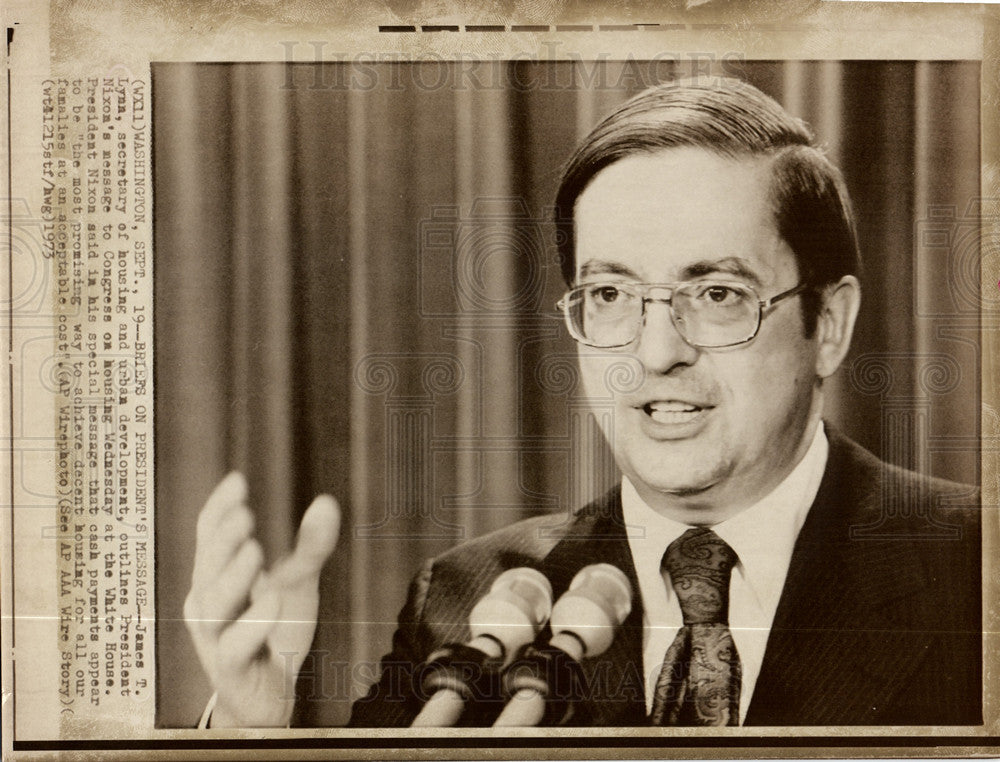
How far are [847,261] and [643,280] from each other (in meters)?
0.39

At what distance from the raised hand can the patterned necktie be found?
0.68 m

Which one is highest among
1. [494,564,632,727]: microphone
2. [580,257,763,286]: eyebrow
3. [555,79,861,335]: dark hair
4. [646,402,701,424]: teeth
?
[555,79,861,335]: dark hair

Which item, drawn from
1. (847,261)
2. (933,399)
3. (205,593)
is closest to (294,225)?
(205,593)

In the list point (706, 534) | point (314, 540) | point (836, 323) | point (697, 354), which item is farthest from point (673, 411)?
point (314, 540)

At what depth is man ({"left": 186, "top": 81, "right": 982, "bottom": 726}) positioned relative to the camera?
5.39ft

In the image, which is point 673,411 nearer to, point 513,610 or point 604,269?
point 604,269

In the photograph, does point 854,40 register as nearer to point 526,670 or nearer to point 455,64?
point 455,64

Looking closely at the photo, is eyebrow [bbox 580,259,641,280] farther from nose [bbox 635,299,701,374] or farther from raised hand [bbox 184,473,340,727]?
raised hand [bbox 184,473,340,727]

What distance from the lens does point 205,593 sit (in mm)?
1675

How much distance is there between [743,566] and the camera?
65.7 inches

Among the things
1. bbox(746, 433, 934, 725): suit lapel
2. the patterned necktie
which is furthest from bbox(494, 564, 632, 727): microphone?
bbox(746, 433, 934, 725): suit lapel

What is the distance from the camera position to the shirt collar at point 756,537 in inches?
65.6

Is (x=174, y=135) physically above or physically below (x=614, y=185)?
above

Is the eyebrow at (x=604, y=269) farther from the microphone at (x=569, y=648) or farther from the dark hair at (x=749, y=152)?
the microphone at (x=569, y=648)
